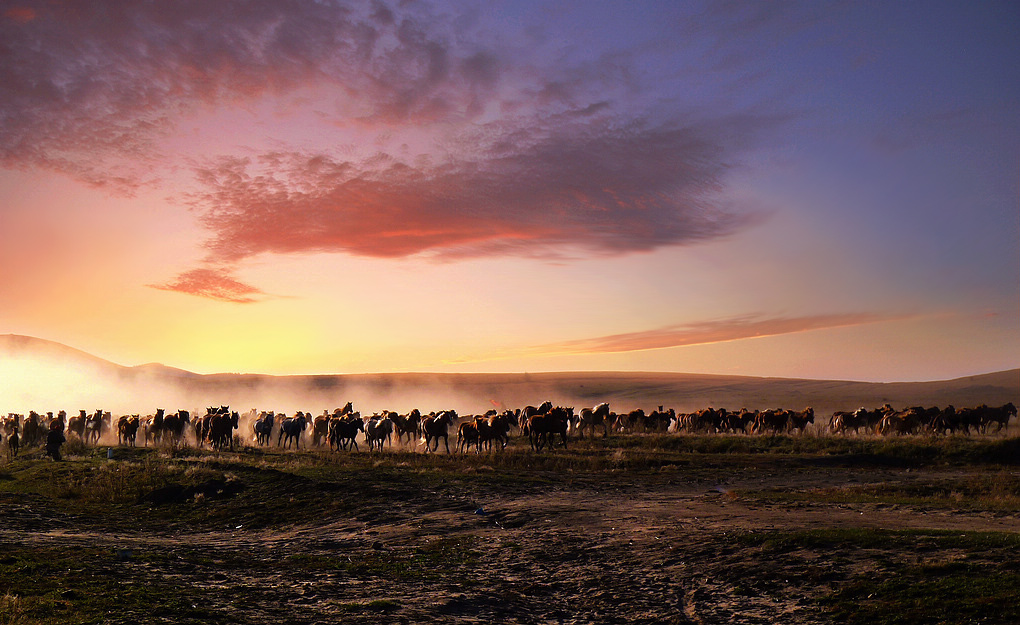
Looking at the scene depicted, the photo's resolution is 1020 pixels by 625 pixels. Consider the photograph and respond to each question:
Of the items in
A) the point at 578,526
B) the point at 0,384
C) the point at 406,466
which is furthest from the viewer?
the point at 0,384

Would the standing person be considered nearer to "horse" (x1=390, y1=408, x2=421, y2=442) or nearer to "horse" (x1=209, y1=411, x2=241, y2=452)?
"horse" (x1=209, y1=411, x2=241, y2=452)

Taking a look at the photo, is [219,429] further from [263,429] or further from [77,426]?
[77,426]

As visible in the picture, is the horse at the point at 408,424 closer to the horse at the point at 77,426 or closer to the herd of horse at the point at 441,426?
the herd of horse at the point at 441,426

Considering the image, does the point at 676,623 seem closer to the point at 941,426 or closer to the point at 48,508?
the point at 48,508

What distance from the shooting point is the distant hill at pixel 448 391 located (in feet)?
383

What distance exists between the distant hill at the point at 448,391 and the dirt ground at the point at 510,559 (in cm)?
8335

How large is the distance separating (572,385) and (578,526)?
142 meters

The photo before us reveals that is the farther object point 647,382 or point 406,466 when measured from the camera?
point 647,382

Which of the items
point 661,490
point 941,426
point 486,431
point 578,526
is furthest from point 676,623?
point 941,426

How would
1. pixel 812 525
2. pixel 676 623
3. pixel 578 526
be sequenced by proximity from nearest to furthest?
1. pixel 676 623
2. pixel 812 525
3. pixel 578 526

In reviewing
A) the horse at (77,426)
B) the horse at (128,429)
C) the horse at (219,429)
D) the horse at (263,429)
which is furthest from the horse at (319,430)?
the horse at (77,426)

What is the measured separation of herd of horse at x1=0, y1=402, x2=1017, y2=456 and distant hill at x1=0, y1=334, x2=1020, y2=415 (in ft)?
149

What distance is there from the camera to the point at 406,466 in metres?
32.2

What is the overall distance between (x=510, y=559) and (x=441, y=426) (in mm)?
27491
